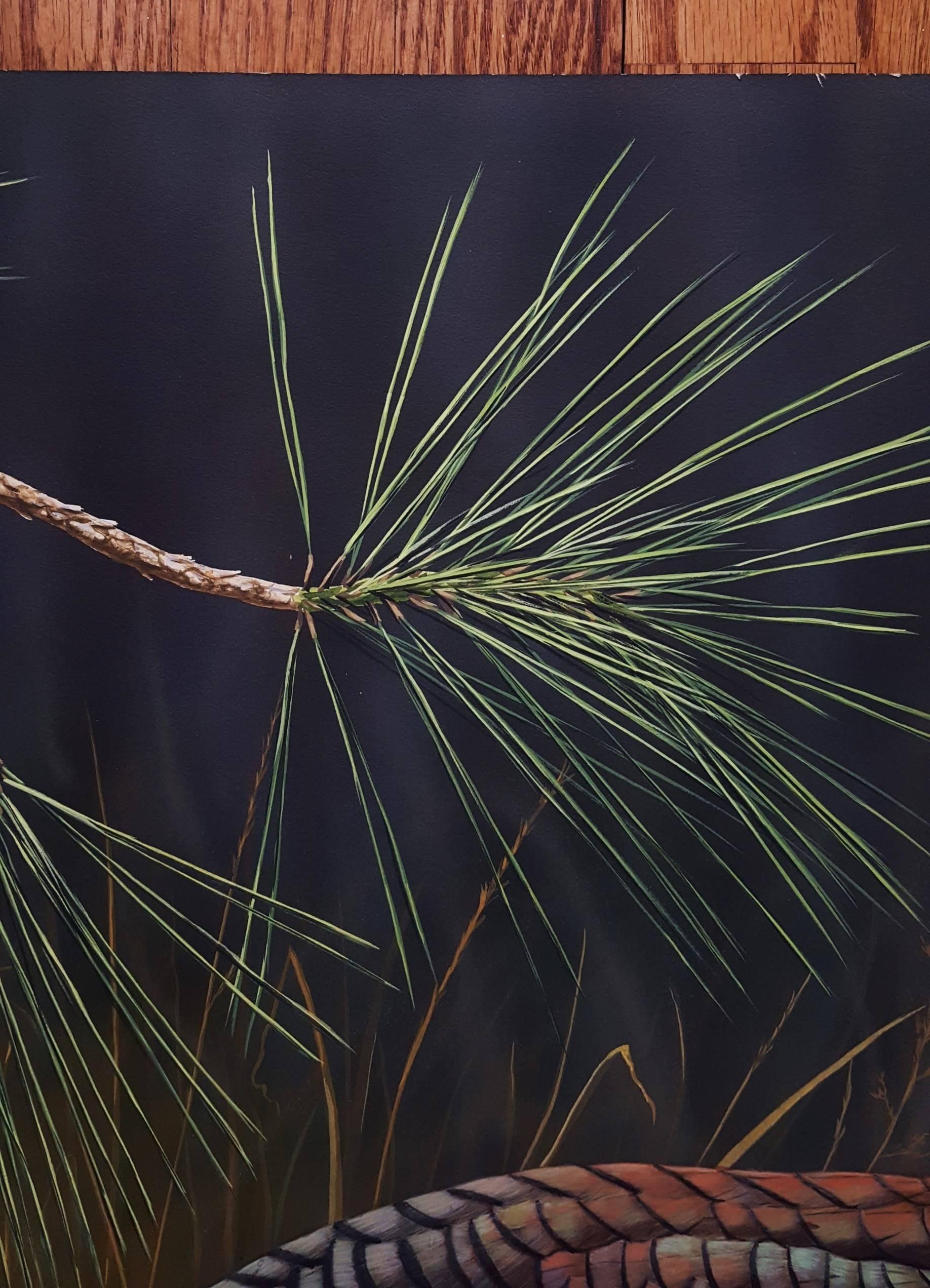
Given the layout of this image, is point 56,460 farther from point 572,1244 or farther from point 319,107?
point 572,1244

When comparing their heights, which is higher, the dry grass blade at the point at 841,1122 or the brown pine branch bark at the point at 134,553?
the brown pine branch bark at the point at 134,553

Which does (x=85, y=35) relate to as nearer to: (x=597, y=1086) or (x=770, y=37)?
(x=770, y=37)

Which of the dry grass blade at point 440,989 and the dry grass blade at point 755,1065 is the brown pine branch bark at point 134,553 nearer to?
the dry grass blade at point 440,989

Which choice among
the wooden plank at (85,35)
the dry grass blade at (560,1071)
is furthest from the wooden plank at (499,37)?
the dry grass blade at (560,1071)

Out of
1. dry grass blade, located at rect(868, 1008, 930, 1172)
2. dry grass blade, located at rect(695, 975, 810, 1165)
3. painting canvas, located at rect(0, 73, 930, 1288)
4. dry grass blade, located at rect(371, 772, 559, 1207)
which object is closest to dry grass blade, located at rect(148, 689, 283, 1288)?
painting canvas, located at rect(0, 73, 930, 1288)

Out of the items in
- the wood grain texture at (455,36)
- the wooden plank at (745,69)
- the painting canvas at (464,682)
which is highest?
the wood grain texture at (455,36)

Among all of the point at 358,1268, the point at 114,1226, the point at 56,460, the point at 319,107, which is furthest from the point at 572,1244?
the point at 319,107

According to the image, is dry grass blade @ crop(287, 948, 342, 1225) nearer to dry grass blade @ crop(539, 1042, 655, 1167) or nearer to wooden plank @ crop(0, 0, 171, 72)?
dry grass blade @ crop(539, 1042, 655, 1167)
